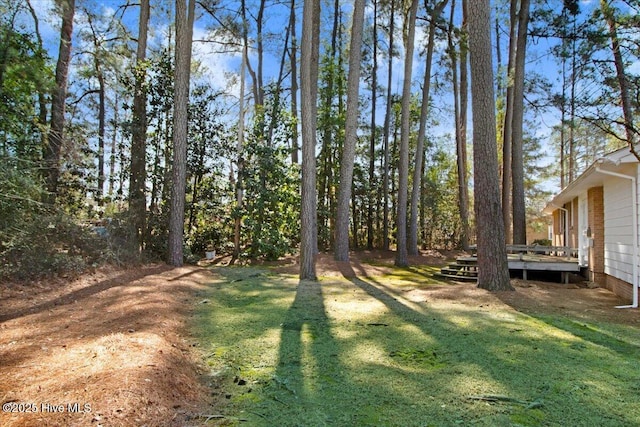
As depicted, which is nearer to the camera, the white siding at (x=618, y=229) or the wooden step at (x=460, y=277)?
the white siding at (x=618, y=229)

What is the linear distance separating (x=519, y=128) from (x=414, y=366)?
12.1 metres

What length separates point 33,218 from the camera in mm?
6445

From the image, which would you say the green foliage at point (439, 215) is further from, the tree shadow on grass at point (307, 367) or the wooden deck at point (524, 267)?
the tree shadow on grass at point (307, 367)

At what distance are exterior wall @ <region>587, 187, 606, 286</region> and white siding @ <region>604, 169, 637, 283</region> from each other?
41 cm

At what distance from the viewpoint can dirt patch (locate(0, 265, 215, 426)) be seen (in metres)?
2.22

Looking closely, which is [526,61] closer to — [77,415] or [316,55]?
[316,55]

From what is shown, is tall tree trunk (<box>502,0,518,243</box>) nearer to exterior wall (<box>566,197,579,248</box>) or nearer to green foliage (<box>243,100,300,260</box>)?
exterior wall (<box>566,197,579,248</box>)

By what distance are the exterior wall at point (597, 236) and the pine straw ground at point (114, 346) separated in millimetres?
1157

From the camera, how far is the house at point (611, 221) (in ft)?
20.3

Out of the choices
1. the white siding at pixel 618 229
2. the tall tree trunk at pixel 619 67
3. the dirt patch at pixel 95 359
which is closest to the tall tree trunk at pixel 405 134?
the white siding at pixel 618 229

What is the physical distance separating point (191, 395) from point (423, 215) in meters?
17.3

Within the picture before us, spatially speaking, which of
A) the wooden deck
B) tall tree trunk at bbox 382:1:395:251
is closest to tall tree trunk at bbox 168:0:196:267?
the wooden deck

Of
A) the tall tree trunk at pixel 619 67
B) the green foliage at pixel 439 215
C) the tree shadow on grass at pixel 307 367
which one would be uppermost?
the tall tree trunk at pixel 619 67

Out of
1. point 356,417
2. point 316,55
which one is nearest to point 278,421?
point 356,417
